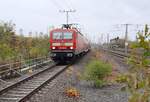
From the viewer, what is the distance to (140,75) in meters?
2.63

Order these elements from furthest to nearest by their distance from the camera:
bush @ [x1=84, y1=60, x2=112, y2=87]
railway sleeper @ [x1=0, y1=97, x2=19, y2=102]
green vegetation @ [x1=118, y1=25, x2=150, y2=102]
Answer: bush @ [x1=84, y1=60, x2=112, y2=87]
railway sleeper @ [x1=0, y1=97, x2=19, y2=102]
green vegetation @ [x1=118, y1=25, x2=150, y2=102]

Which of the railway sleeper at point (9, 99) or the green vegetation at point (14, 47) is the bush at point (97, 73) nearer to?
the railway sleeper at point (9, 99)

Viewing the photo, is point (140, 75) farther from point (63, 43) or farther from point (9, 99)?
point (63, 43)

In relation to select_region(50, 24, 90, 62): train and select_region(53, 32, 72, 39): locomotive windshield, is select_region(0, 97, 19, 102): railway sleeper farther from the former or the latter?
select_region(53, 32, 72, 39): locomotive windshield

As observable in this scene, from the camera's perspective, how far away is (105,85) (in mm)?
12328

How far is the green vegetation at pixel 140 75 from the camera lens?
2.44 metres

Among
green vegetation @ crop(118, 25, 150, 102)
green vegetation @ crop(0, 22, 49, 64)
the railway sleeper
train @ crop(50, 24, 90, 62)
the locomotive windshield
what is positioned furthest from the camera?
the locomotive windshield

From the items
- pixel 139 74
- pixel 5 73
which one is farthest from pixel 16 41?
pixel 139 74

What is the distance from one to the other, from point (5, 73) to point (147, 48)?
12052 millimetres

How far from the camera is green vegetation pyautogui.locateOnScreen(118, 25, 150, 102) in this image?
2438 mm

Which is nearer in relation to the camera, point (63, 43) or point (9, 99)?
point (9, 99)

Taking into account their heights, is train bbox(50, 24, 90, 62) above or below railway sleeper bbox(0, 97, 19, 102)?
above

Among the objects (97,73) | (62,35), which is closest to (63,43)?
(62,35)

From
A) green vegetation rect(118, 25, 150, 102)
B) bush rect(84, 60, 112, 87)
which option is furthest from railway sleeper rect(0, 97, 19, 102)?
green vegetation rect(118, 25, 150, 102)
